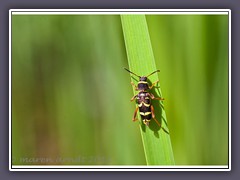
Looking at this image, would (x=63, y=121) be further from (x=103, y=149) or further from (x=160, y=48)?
(x=160, y=48)

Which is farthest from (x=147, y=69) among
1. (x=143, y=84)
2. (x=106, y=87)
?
(x=106, y=87)

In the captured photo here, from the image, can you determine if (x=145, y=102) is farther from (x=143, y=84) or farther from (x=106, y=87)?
(x=106, y=87)

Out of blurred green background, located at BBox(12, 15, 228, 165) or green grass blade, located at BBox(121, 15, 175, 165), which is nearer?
green grass blade, located at BBox(121, 15, 175, 165)

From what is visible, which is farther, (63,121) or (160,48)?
(63,121)

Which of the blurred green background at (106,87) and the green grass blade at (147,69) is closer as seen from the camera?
the green grass blade at (147,69)

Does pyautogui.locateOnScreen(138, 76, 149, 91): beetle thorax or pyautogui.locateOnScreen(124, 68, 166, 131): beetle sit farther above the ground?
pyautogui.locateOnScreen(138, 76, 149, 91): beetle thorax
